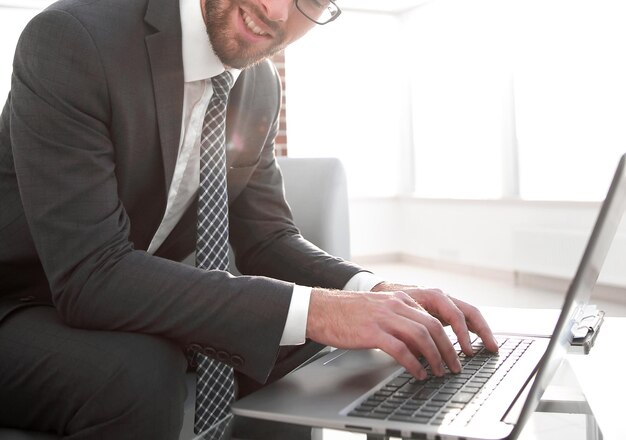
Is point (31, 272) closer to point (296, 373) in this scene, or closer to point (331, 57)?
point (296, 373)

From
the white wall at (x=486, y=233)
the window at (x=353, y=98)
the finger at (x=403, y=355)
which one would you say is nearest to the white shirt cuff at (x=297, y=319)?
the finger at (x=403, y=355)

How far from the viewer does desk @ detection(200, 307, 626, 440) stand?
2.70ft

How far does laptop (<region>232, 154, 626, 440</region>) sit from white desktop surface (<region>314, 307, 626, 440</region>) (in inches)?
1.5

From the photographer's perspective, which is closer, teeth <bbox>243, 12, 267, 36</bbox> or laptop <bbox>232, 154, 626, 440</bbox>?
laptop <bbox>232, 154, 626, 440</bbox>

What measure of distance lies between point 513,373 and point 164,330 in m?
0.43

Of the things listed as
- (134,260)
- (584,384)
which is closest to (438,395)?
(584,384)

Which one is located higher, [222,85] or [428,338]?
[222,85]

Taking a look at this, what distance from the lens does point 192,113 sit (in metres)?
1.20

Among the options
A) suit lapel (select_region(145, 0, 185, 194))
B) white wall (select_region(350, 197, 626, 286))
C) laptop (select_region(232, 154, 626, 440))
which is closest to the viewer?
laptop (select_region(232, 154, 626, 440))

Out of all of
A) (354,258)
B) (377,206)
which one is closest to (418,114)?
(377,206)

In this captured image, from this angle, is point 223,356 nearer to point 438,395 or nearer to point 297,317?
point 297,317

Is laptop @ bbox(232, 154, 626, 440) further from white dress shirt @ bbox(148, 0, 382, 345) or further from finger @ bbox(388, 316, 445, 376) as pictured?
white dress shirt @ bbox(148, 0, 382, 345)

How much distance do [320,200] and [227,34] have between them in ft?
2.03

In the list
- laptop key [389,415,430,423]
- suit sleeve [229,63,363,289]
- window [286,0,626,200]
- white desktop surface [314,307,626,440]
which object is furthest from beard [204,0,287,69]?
window [286,0,626,200]
